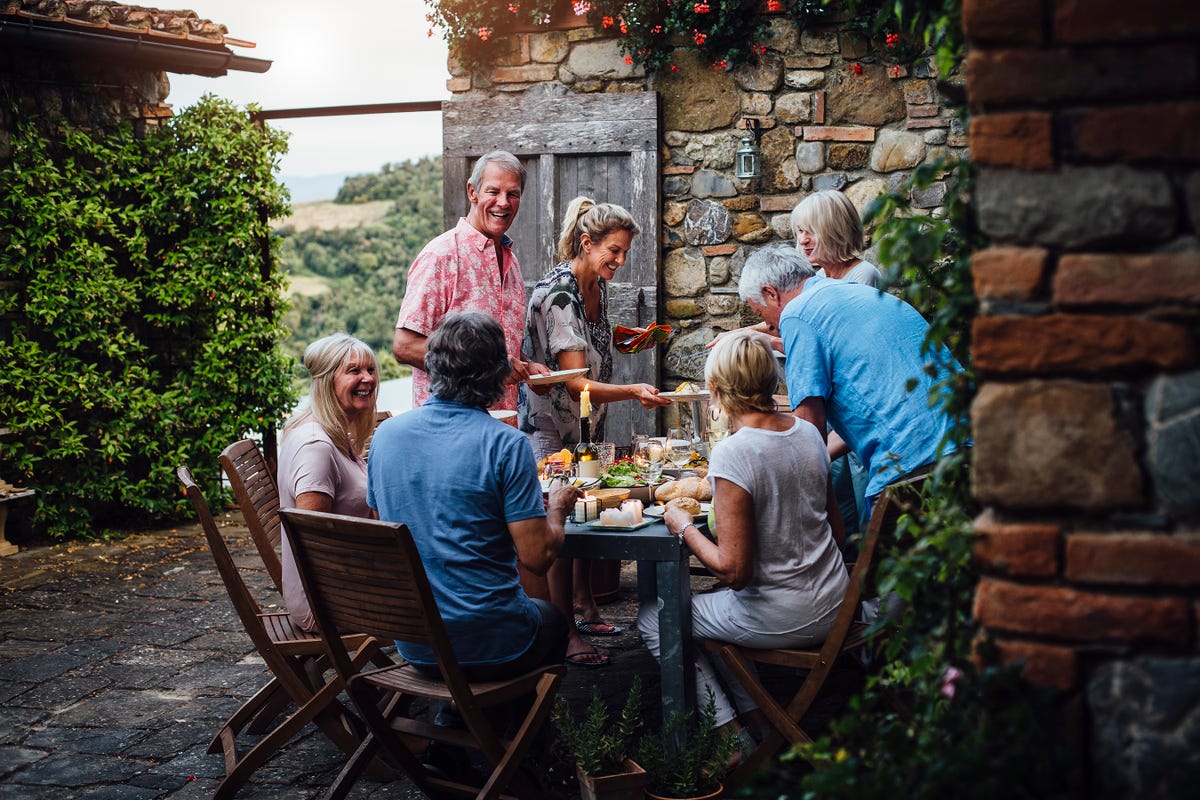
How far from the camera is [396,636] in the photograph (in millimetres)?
2842

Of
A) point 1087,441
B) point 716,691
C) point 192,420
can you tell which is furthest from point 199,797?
point 192,420

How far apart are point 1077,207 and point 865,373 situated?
1.78m

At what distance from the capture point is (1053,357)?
1.66m

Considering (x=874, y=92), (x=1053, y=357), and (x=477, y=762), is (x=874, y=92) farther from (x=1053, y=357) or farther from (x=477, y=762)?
(x=1053, y=357)

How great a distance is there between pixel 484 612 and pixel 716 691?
0.78 meters

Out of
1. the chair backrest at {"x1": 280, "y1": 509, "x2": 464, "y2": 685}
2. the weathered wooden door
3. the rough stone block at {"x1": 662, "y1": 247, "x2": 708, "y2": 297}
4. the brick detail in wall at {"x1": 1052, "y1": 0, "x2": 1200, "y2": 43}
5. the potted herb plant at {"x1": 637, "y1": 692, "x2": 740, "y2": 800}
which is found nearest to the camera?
the brick detail in wall at {"x1": 1052, "y1": 0, "x2": 1200, "y2": 43}

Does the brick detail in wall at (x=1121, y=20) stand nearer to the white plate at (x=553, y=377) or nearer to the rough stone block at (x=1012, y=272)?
the rough stone block at (x=1012, y=272)

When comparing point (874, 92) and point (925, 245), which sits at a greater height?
point (874, 92)

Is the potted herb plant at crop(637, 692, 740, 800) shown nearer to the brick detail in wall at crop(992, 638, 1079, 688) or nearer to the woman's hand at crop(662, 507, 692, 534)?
the woman's hand at crop(662, 507, 692, 534)

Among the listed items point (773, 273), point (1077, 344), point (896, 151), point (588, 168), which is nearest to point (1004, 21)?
point (1077, 344)

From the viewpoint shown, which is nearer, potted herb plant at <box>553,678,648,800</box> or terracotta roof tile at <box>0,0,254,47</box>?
potted herb plant at <box>553,678,648,800</box>

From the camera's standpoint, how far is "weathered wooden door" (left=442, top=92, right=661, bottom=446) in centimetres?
658

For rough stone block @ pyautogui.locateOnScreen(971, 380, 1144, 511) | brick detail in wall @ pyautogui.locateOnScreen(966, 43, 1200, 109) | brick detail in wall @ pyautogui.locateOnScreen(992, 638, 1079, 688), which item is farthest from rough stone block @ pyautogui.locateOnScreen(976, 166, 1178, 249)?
brick detail in wall @ pyautogui.locateOnScreen(992, 638, 1079, 688)

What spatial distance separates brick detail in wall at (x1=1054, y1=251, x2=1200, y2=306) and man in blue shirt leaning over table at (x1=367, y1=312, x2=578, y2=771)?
1.61 meters
